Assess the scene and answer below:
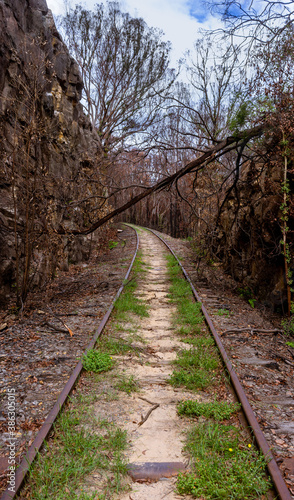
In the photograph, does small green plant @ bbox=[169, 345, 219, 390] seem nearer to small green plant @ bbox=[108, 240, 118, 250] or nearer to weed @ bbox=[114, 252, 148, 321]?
weed @ bbox=[114, 252, 148, 321]

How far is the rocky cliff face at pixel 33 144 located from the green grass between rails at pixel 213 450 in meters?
4.00

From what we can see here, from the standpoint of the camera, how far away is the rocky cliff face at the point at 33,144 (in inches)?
267

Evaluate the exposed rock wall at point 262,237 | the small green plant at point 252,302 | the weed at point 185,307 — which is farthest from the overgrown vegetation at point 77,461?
the small green plant at point 252,302

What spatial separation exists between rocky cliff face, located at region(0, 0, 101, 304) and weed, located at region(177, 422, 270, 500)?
15.9 ft

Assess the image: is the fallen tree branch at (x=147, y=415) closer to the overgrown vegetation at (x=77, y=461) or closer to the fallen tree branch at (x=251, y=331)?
the overgrown vegetation at (x=77, y=461)

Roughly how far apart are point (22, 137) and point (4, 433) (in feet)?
16.6

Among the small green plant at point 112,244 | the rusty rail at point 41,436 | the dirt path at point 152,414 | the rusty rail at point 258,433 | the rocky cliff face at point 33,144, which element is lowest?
the dirt path at point 152,414

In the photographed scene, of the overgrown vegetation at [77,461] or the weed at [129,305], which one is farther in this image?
the weed at [129,305]

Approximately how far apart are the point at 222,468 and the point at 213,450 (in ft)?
0.73

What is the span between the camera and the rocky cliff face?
6.79 metres

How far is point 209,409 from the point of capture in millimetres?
3729

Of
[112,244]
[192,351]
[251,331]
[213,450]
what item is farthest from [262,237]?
[112,244]

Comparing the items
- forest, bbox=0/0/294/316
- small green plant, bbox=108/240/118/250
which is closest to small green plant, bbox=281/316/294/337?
forest, bbox=0/0/294/316

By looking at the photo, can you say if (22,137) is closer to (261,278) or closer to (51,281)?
(51,281)
